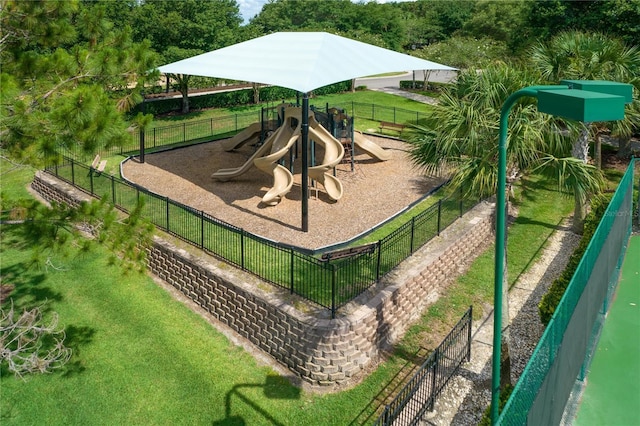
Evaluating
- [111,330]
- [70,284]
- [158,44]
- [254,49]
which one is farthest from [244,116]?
[111,330]

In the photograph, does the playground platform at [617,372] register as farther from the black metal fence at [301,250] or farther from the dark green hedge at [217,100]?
the dark green hedge at [217,100]

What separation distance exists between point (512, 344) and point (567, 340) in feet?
11.0

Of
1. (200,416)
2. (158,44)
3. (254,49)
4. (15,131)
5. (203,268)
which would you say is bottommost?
(200,416)

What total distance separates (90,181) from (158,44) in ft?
54.5

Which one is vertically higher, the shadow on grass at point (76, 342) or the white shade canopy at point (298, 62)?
the white shade canopy at point (298, 62)

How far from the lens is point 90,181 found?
16.6 m

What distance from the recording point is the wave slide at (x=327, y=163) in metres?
15.7

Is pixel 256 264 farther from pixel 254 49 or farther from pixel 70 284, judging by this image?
pixel 254 49

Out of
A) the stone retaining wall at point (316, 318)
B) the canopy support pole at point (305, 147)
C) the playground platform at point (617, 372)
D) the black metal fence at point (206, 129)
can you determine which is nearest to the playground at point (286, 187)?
the canopy support pole at point (305, 147)

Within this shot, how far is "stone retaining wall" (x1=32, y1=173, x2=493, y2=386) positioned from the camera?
9.38m

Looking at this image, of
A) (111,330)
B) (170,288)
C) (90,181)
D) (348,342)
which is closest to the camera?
(348,342)

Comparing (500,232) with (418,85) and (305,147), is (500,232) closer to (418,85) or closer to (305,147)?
(305,147)

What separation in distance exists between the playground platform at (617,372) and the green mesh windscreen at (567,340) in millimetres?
303

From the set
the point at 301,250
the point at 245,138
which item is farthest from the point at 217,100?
the point at 301,250
